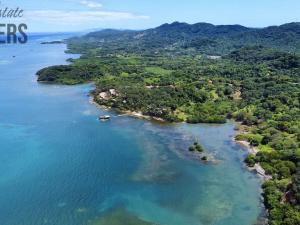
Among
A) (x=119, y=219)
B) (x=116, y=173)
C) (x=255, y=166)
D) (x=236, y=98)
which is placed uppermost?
(x=236, y=98)

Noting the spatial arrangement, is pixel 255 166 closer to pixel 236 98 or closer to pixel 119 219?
pixel 119 219

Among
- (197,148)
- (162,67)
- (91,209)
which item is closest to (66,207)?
(91,209)

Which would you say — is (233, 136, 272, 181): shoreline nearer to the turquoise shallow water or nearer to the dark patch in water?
the turquoise shallow water

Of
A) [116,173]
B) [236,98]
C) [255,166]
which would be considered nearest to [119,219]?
[116,173]

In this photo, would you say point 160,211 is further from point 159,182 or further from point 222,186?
point 222,186

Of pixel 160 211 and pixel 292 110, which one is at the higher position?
pixel 292 110

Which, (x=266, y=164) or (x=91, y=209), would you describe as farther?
(x=266, y=164)

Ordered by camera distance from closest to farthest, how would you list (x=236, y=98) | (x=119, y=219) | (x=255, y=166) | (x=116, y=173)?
(x=119, y=219) < (x=116, y=173) < (x=255, y=166) < (x=236, y=98)

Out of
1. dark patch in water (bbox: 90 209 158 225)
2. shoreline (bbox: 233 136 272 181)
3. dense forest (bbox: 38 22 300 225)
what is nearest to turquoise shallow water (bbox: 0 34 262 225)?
dark patch in water (bbox: 90 209 158 225)
